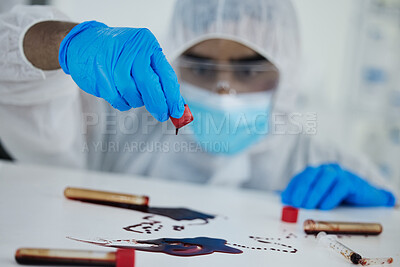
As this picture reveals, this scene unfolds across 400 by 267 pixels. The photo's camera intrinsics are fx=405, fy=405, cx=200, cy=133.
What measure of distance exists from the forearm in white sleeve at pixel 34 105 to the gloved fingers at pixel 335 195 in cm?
77

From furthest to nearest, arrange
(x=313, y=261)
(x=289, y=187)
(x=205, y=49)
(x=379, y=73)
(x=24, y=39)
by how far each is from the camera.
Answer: (x=379, y=73), (x=205, y=49), (x=289, y=187), (x=24, y=39), (x=313, y=261)

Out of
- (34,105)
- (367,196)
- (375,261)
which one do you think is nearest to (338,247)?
(375,261)

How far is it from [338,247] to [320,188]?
0.44 metres

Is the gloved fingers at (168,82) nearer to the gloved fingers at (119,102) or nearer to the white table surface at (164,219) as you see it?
the gloved fingers at (119,102)

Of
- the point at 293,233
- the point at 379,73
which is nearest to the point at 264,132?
the point at 293,233

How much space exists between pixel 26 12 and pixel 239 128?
2.68 feet

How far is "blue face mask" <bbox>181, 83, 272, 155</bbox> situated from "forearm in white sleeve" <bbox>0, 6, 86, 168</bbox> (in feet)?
1.36

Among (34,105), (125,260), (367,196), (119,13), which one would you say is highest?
(119,13)

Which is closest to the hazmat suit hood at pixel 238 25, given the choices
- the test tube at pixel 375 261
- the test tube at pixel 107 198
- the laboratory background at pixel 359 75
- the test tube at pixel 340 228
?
the test tube at pixel 107 198

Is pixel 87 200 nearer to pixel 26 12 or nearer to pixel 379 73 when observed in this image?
pixel 26 12

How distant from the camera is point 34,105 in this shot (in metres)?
1.12

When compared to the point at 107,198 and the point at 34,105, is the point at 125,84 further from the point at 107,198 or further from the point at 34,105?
the point at 34,105

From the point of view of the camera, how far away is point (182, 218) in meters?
0.93

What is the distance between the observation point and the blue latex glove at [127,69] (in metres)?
0.71
